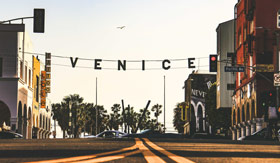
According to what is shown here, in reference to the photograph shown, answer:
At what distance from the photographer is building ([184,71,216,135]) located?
130m

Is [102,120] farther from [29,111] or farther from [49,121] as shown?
[29,111]

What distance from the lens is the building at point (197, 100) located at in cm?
13012

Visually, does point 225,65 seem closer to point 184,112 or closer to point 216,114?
point 216,114

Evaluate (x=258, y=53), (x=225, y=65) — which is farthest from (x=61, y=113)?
(x=258, y=53)

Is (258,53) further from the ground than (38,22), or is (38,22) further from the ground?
(258,53)

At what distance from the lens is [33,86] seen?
7544 cm

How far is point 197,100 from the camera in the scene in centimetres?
13150

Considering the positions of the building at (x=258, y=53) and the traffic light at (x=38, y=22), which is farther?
the building at (x=258, y=53)

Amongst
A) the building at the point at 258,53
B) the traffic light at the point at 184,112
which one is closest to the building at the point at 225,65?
the building at the point at 258,53

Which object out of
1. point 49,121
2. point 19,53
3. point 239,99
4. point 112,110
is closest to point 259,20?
point 239,99

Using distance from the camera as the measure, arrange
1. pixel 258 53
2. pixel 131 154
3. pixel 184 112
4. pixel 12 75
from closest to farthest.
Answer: pixel 131 154 < pixel 258 53 < pixel 12 75 < pixel 184 112

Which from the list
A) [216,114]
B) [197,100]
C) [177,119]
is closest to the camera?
[216,114]

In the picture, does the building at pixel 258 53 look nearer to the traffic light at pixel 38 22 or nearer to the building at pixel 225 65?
the building at pixel 225 65

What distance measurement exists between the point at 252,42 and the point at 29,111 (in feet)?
94.8
